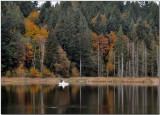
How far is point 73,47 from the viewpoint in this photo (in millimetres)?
93062

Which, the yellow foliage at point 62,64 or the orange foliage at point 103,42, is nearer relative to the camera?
the yellow foliage at point 62,64

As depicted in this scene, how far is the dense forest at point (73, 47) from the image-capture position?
85.9 meters

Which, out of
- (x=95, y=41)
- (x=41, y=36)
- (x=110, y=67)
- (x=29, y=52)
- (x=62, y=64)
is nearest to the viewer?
(x=62, y=64)

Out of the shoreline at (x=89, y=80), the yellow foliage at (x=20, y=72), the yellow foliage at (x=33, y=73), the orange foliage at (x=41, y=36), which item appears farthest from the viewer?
the orange foliage at (x=41, y=36)

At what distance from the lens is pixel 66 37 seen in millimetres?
93938

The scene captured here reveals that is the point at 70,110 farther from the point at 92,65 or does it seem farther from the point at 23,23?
the point at 23,23

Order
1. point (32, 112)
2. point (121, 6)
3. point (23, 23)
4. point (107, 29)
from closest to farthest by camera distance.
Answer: point (32, 112) → point (23, 23) → point (107, 29) → point (121, 6)

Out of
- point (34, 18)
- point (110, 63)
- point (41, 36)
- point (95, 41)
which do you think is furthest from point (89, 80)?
point (34, 18)

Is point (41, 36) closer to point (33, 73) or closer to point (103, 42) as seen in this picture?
point (33, 73)

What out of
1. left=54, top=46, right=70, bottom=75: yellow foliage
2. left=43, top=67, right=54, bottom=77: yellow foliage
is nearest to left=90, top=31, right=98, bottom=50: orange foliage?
left=54, top=46, right=70, bottom=75: yellow foliage

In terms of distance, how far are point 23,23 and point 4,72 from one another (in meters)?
23.5

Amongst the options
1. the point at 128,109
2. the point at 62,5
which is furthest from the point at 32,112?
the point at 62,5

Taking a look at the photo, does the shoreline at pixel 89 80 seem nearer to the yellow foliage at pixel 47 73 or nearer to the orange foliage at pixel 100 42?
the yellow foliage at pixel 47 73

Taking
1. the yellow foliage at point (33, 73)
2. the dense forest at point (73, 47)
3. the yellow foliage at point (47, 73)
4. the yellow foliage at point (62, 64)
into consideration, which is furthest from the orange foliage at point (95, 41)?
the yellow foliage at point (33, 73)
